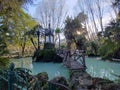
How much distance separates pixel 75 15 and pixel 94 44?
24.5ft

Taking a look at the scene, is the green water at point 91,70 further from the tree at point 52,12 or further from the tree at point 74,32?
the tree at point 52,12

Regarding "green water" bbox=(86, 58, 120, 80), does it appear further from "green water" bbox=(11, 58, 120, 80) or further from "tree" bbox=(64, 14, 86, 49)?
"tree" bbox=(64, 14, 86, 49)

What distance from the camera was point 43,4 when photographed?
104 ft

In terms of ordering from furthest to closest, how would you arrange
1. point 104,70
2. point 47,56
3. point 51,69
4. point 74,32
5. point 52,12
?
point 52,12 → point 74,32 → point 47,56 → point 51,69 → point 104,70

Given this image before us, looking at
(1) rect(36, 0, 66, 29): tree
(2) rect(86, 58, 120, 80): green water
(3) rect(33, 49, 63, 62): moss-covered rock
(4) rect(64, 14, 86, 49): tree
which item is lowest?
(2) rect(86, 58, 120, 80): green water

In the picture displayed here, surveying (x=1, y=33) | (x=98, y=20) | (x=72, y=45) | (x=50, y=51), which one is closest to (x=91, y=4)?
(x=98, y=20)

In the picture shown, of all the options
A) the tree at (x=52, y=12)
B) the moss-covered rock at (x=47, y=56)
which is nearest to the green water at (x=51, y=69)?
the moss-covered rock at (x=47, y=56)

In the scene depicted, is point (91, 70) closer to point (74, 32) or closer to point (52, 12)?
point (74, 32)

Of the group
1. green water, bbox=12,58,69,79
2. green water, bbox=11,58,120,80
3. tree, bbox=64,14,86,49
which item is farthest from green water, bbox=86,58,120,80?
tree, bbox=64,14,86,49

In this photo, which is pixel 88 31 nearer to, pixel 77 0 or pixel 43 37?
pixel 77 0

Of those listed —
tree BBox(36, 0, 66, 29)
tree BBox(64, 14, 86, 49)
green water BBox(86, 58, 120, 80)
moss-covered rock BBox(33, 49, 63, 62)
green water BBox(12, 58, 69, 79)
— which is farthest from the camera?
tree BBox(36, 0, 66, 29)

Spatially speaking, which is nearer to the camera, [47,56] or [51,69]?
[51,69]

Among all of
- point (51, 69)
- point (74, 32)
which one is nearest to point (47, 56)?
point (51, 69)

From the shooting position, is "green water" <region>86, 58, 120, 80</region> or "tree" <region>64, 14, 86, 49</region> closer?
"green water" <region>86, 58, 120, 80</region>
